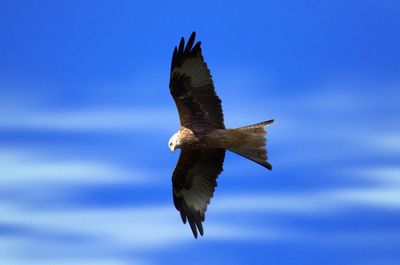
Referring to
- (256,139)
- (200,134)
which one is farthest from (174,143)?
(256,139)

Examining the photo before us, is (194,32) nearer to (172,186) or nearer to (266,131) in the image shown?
(266,131)

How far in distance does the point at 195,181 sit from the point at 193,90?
1515 millimetres

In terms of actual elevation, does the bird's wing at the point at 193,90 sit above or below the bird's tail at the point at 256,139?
above

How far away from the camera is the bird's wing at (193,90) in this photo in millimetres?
10700

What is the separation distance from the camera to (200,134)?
1066cm

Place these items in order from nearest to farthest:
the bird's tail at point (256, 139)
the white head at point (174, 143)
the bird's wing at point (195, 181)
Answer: the bird's tail at point (256, 139)
the white head at point (174, 143)
the bird's wing at point (195, 181)

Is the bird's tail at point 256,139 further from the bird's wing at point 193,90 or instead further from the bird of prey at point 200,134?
the bird's wing at point 193,90

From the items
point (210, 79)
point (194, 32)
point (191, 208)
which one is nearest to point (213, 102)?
point (210, 79)

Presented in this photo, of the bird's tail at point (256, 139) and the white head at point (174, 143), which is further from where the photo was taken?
the white head at point (174, 143)

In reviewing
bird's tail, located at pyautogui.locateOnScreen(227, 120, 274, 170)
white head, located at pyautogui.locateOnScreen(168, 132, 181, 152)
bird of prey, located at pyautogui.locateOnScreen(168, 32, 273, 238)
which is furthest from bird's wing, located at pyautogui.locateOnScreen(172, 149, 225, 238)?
bird's tail, located at pyautogui.locateOnScreen(227, 120, 274, 170)

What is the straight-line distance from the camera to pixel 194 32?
10.7 metres

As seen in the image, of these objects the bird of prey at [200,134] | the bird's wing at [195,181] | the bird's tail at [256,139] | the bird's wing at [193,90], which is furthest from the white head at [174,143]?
the bird's tail at [256,139]

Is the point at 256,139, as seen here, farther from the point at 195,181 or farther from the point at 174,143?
the point at 195,181

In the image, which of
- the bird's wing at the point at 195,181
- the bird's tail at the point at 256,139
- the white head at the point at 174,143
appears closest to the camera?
the bird's tail at the point at 256,139
